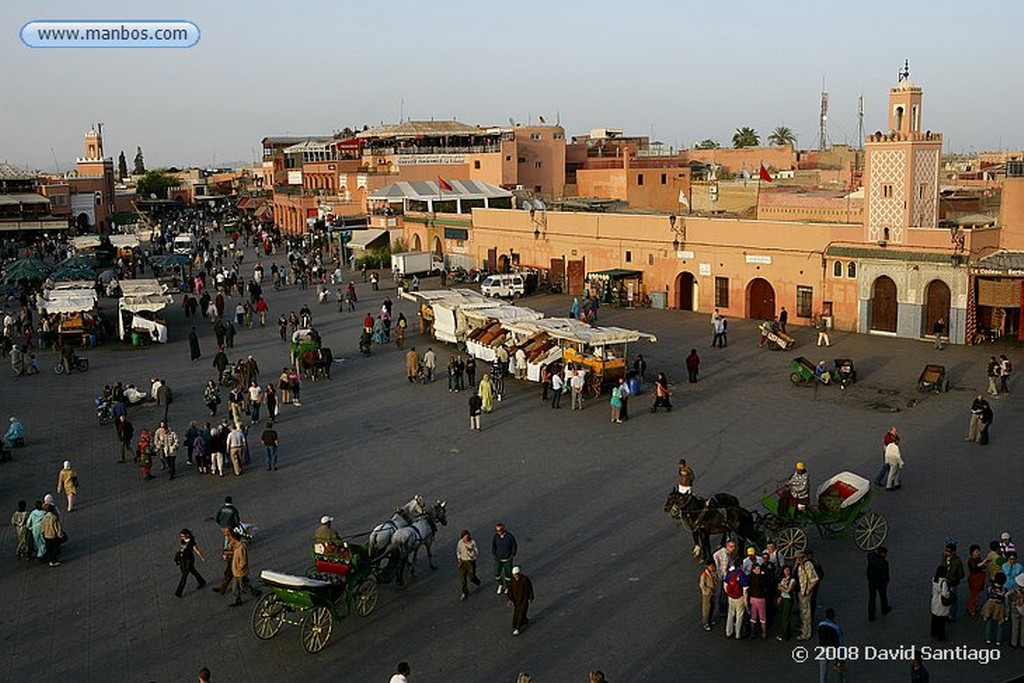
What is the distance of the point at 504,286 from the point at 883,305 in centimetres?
1532

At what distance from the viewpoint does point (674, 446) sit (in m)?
19.0

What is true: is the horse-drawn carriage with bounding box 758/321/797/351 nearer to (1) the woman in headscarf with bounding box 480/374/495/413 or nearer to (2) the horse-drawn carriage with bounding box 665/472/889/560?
(1) the woman in headscarf with bounding box 480/374/495/413

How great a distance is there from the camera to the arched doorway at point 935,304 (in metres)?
27.6

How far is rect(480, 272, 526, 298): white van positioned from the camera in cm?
3941

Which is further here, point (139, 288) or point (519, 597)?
point (139, 288)

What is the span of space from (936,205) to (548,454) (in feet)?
55.3

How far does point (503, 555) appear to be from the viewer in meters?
12.4

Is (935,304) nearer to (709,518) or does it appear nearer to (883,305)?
(883,305)

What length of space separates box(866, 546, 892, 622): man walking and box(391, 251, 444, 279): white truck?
119ft

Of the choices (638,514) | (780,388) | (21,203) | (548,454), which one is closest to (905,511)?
(638,514)

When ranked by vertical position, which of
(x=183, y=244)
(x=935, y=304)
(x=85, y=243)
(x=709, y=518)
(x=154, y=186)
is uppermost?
(x=154, y=186)

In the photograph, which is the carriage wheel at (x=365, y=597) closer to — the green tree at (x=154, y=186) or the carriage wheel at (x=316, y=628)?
the carriage wheel at (x=316, y=628)

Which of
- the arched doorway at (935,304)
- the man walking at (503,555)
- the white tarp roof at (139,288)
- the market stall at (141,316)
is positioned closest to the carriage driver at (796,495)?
the man walking at (503,555)

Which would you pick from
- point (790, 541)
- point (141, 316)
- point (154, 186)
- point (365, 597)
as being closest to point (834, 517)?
point (790, 541)
